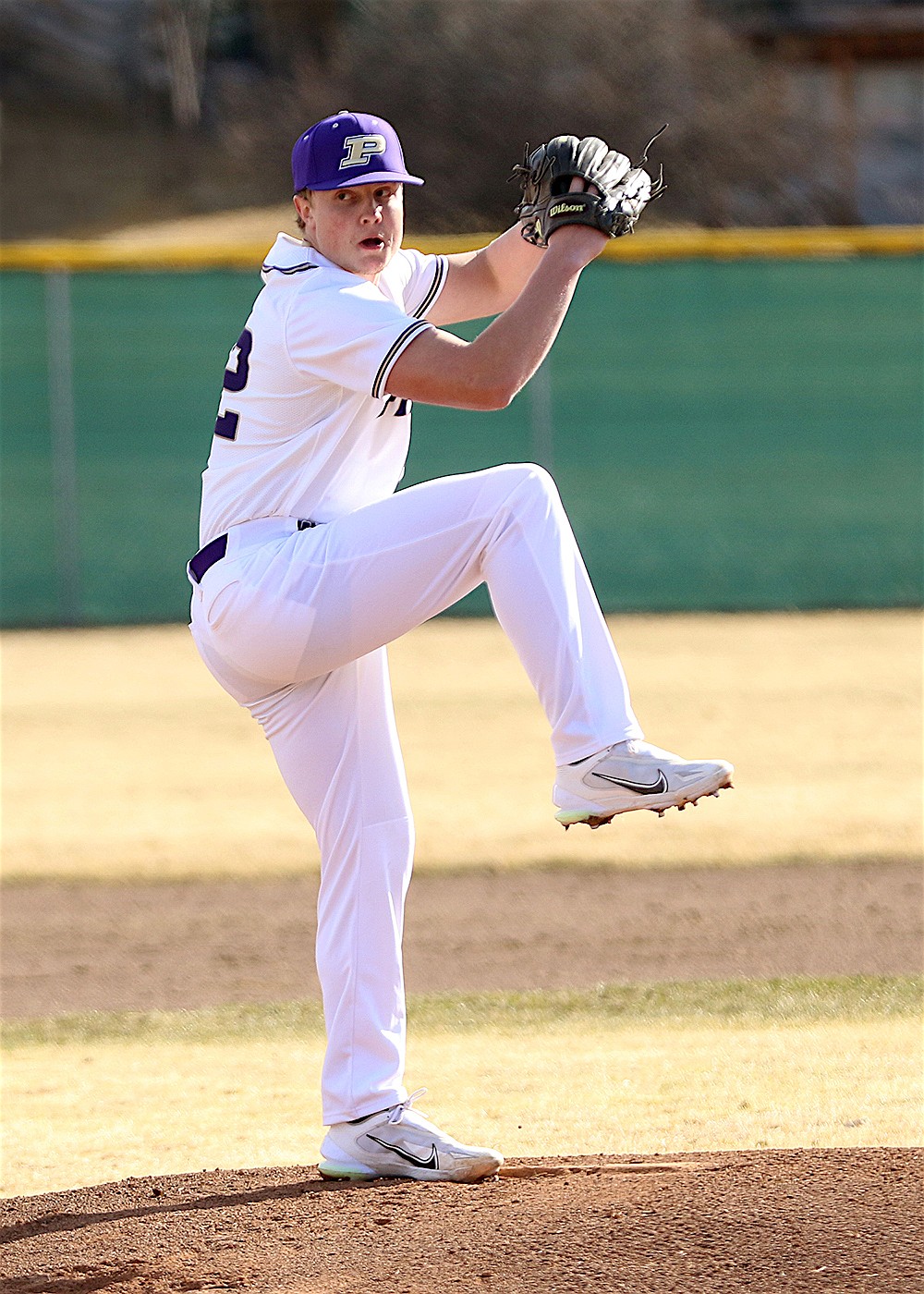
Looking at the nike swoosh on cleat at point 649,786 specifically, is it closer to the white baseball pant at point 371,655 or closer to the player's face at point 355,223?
the white baseball pant at point 371,655

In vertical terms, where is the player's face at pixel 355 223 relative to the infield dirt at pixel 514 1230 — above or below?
above

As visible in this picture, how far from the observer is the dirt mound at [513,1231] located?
2.82 metres

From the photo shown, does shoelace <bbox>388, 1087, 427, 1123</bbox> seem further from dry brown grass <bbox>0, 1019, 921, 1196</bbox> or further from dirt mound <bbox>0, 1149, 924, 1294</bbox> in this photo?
dry brown grass <bbox>0, 1019, 921, 1196</bbox>

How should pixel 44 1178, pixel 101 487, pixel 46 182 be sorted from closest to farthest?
pixel 44 1178 → pixel 101 487 → pixel 46 182

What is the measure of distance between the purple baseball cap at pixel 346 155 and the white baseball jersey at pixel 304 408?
0.49 ft

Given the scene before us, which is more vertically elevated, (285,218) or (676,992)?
(285,218)

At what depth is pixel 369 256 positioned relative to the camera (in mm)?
3352

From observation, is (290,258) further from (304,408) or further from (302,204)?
(304,408)

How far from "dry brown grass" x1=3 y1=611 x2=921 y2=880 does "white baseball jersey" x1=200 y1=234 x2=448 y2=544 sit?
414 cm

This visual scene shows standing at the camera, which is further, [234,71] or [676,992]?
[234,71]

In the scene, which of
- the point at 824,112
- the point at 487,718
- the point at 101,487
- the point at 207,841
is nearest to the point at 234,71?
the point at 824,112

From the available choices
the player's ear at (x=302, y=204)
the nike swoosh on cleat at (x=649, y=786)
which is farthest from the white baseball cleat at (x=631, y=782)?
the player's ear at (x=302, y=204)

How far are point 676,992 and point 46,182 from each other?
1133 inches

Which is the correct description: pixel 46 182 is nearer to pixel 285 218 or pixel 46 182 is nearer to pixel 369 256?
pixel 285 218
